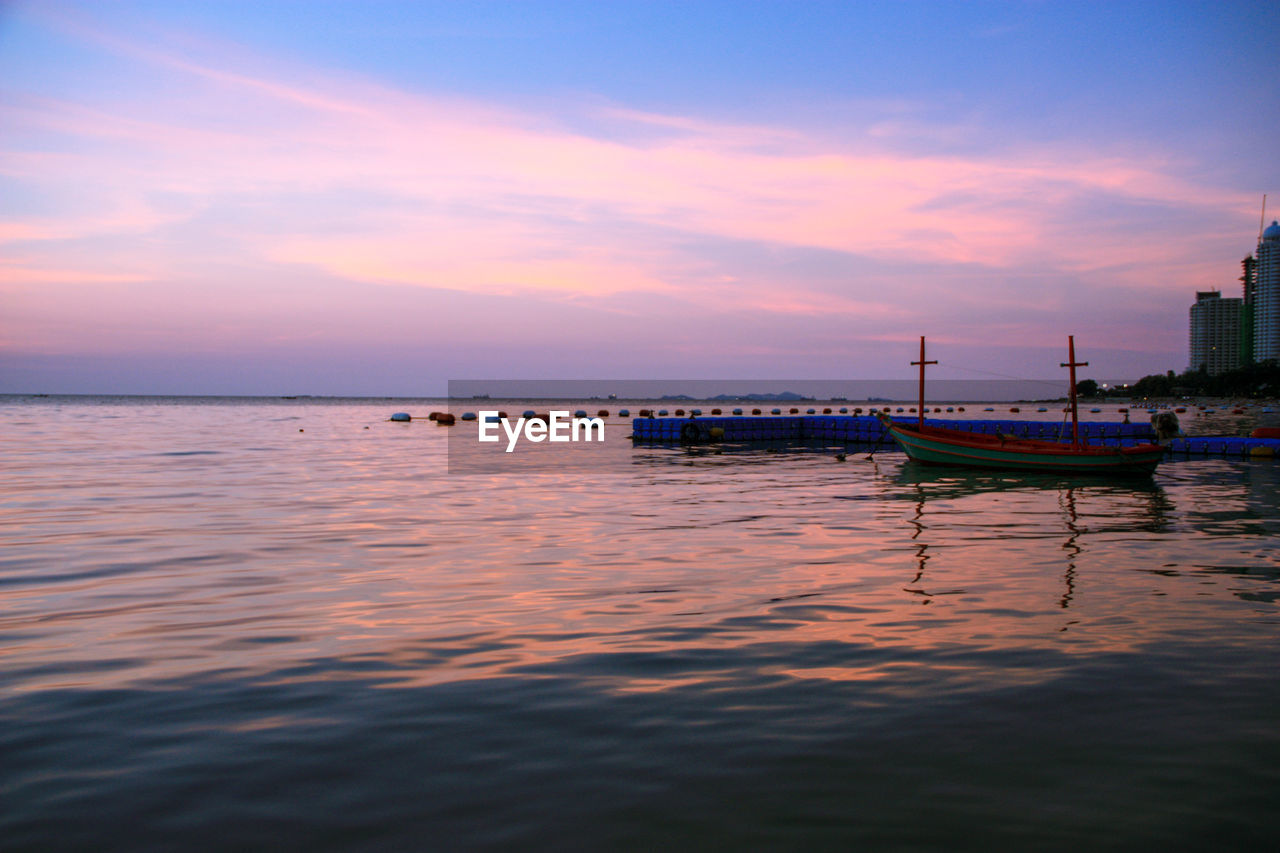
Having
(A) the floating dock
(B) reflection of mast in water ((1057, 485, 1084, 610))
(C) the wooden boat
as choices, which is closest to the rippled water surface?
(B) reflection of mast in water ((1057, 485, 1084, 610))

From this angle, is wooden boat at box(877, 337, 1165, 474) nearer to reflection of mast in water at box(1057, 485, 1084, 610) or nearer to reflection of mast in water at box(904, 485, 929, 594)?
reflection of mast in water at box(1057, 485, 1084, 610)

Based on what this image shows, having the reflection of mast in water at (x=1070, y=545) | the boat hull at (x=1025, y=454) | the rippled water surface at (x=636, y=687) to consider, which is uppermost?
the boat hull at (x=1025, y=454)

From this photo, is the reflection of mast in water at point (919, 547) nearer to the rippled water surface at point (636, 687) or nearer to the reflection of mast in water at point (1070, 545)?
the rippled water surface at point (636, 687)

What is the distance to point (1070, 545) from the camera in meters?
18.2

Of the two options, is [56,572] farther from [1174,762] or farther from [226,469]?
[226,469]

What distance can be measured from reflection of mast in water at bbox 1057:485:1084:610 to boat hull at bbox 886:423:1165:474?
779 cm

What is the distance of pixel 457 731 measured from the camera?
7.36 meters

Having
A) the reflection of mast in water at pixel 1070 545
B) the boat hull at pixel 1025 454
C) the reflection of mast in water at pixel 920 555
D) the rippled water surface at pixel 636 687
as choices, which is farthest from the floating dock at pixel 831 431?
the rippled water surface at pixel 636 687

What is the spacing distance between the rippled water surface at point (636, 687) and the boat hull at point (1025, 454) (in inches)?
633

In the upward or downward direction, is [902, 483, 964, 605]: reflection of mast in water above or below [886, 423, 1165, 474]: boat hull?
below

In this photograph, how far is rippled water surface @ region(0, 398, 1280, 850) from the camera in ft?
19.0

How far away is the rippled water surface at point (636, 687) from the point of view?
5801 mm

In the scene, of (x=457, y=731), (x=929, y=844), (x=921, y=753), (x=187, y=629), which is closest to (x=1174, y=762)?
(x=921, y=753)

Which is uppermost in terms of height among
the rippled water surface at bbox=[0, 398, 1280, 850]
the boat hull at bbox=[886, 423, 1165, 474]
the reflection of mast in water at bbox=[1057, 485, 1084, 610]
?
the boat hull at bbox=[886, 423, 1165, 474]
